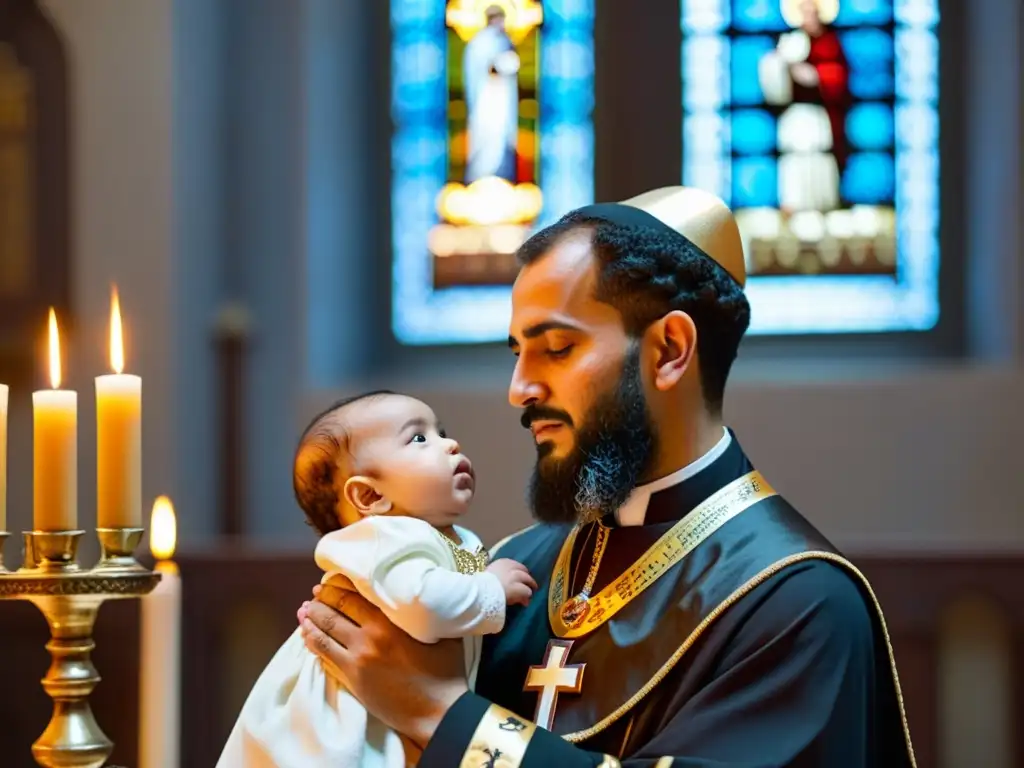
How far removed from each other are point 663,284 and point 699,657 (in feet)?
1.95

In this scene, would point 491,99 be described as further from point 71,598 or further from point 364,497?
point 71,598

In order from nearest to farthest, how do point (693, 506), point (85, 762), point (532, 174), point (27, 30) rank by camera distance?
1. point (85, 762)
2. point (693, 506)
3. point (27, 30)
4. point (532, 174)

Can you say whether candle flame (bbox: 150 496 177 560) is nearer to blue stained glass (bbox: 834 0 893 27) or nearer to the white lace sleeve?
the white lace sleeve

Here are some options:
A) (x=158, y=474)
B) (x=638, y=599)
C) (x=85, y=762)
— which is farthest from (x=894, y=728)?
(x=158, y=474)

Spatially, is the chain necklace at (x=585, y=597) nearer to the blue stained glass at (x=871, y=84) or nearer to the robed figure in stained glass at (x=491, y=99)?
the robed figure in stained glass at (x=491, y=99)

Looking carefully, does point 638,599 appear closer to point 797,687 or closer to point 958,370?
point 797,687

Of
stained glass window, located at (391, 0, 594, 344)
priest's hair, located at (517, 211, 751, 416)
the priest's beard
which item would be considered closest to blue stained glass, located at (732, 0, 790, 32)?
stained glass window, located at (391, 0, 594, 344)

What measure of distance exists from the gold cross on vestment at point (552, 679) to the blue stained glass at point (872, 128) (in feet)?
14.1

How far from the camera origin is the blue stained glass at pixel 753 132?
21.5ft

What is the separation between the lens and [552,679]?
2.60 metres

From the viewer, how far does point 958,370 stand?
5.92m

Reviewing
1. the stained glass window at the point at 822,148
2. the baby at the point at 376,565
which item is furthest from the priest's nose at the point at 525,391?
the stained glass window at the point at 822,148

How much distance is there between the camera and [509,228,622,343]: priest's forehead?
2.60 meters

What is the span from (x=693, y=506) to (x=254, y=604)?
3.29m
